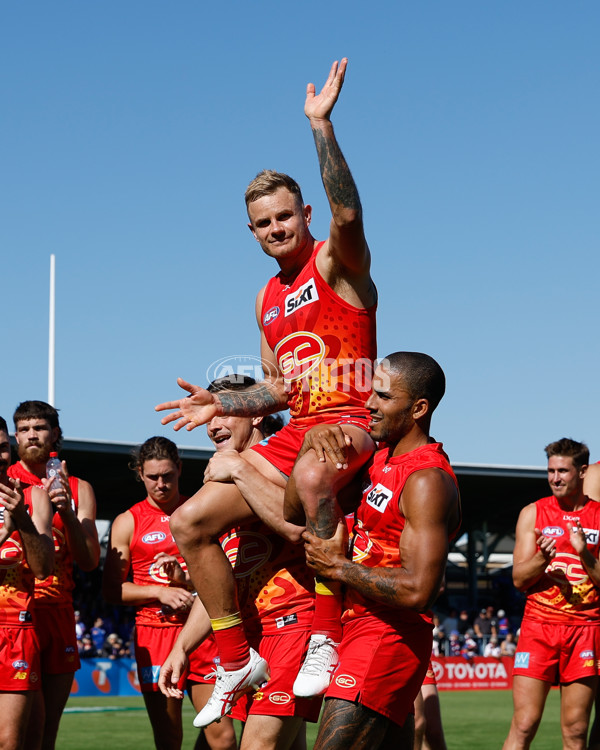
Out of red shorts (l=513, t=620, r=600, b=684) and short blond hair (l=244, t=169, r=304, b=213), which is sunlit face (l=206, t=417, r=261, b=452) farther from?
red shorts (l=513, t=620, r=600, b=684)

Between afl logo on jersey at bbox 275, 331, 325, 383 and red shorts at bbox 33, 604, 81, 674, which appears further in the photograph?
red shorts at bbox 33, 604, 81, 674

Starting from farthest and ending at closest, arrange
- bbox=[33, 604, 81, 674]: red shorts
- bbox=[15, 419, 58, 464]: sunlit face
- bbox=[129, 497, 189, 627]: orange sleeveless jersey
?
bbox=[129, 497, 189, 627]: orange sleeveless jersey → bbox=[15, 419, 58, 464]: sunlit face → bbox=[33, 604, 81, 674]: red shorts

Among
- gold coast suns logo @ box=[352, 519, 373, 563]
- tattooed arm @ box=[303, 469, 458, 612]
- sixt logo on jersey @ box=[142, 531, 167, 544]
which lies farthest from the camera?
sixt logo on jersey @ box=[142, 531, 167, 544]

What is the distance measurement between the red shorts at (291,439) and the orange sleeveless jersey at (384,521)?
33 centimetres

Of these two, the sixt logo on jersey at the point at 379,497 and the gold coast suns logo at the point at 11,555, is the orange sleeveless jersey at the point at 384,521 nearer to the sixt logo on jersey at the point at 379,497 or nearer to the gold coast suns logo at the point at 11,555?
the sixt logo on jersey at the point at 379,497

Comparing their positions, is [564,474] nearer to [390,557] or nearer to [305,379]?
[305,379]

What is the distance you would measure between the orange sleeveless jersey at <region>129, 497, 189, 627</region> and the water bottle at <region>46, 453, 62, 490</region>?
827 mm

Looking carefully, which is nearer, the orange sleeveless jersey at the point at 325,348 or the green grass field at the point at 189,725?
the orange sleeveless jersey at the point at 325,348

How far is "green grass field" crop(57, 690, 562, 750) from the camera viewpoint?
13398 millimetres

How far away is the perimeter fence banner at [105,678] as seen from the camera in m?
23.8

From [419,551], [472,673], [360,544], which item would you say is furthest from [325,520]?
[472,673]

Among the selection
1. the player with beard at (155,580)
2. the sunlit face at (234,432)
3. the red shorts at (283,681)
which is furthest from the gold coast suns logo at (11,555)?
the red shorts at (283,681)

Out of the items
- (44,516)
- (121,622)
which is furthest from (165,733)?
(121,622)

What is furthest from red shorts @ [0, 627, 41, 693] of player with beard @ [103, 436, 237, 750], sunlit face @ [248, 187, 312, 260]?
sunlit face @ [248, 187, 312, 260]
